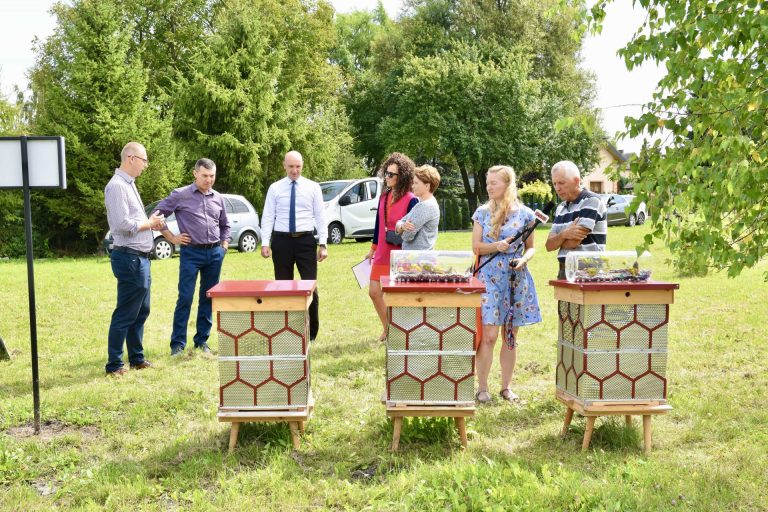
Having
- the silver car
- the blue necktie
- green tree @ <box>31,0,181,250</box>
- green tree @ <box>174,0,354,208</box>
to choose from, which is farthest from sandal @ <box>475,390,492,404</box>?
green tree @ <box>174,0,354,208</box>

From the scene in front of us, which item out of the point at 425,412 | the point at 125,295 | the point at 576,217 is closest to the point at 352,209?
the point at 125,295

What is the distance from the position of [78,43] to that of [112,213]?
1960cm

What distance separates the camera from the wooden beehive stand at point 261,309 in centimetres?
469

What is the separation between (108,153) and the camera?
2416 cm

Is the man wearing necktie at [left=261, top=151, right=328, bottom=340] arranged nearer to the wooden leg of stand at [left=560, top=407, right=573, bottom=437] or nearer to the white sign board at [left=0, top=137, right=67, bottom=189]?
the white sign board at [left=0, top=137, right=67, bottom=189]

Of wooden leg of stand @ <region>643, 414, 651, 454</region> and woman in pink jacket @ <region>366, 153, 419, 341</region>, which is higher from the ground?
woman in pink jacket @ <region>366, 153, 419, 341</region>

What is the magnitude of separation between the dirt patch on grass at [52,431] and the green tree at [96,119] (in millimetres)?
19681

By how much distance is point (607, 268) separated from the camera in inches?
195

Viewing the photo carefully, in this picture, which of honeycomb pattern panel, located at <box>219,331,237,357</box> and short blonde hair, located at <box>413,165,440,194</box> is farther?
short blonde hair, located at <box>413,165,440,194</box>

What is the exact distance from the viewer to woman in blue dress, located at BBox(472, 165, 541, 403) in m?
5.92

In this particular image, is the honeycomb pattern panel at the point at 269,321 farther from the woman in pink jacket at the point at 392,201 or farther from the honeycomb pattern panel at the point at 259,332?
the woman in pink jacket at the point at 392,201

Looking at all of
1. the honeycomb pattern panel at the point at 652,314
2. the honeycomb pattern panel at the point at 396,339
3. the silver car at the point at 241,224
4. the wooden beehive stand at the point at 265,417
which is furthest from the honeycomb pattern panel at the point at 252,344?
the silver car at the point at 241,224

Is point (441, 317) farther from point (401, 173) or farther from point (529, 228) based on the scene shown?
point (401, 173)

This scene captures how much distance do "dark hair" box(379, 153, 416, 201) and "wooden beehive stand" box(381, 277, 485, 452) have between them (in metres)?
2.84
